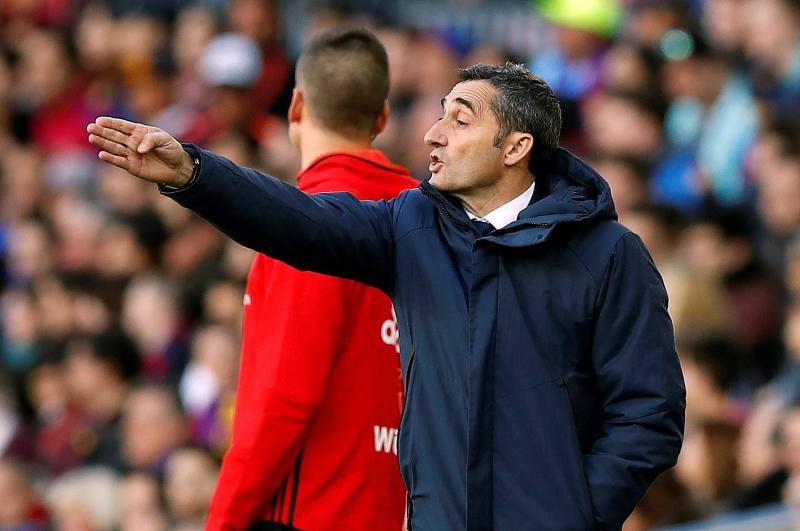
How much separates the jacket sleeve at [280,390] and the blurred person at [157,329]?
4774 millimetres

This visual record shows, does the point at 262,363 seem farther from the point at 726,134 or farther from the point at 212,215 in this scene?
the point at 726,134

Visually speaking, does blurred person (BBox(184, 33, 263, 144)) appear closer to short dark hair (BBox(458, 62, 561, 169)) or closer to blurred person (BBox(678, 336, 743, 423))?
blurred person (BBox(678, 336, 743, 423))

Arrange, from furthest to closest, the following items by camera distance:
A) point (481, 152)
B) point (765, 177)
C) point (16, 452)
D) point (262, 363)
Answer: point (16, 452) → point (765, 177) → point (262, 363) → point (481, 152)

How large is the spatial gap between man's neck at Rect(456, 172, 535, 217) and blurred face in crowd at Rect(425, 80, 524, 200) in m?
0.01

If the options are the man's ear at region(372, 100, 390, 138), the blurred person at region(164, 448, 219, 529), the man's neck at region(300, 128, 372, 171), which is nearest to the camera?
the man's neck at region(300, 128, 372, 171)

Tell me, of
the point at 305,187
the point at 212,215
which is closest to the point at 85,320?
the point at 305,187

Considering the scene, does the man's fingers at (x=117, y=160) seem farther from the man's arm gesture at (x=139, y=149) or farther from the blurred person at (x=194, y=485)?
the blurred person at (x=194, y=485)

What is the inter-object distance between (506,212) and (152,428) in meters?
4.85

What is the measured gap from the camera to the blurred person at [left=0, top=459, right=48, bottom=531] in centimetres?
827

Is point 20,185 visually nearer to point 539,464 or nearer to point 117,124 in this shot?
point 117,124

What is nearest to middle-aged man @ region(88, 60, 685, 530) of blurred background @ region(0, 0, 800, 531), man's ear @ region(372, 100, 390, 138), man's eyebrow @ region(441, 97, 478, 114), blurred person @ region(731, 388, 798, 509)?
man's eyebrow @ region(441, 97, 478, 114)

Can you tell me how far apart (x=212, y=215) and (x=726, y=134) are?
16.3ft

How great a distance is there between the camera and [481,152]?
3660mm

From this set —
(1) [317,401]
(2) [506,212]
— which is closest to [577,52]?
(1) [317,401]
